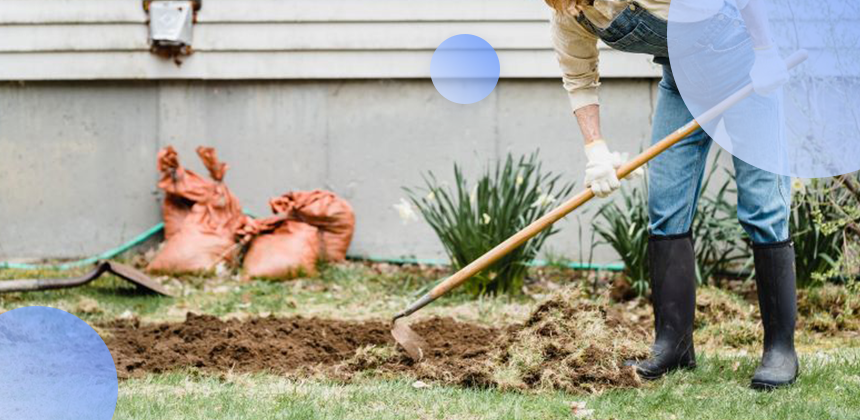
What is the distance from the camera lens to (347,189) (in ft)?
22.1

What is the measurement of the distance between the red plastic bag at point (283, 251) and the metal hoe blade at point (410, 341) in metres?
2.33

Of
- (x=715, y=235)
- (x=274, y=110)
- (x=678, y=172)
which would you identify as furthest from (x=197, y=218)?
(x=678, y=172)

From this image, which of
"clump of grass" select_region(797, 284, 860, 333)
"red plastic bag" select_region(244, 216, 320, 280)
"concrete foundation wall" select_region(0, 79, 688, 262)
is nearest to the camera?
"clump of grass" select_region(797, 284, 860, 333)

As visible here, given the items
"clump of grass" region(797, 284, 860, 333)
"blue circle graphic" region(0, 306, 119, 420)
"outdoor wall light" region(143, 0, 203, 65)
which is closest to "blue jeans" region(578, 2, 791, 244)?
"clump of grass" region(797, 284, 860, 333)

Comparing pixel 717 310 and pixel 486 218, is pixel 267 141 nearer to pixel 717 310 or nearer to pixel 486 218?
pixel 486 218

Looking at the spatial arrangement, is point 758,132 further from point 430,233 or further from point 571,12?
point 430,233

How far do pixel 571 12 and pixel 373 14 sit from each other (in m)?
3.63

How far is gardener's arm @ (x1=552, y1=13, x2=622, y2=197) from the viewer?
10.8 ft

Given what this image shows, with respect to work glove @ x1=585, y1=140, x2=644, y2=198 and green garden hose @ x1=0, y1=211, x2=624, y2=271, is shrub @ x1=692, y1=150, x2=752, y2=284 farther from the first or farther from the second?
work glove @ x1=585, y1=140, x2=644, y2=198

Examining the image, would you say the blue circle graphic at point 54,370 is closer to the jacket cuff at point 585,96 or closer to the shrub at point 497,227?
the jacket cuff at point 585,96

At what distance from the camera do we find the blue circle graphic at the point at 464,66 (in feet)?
21.5

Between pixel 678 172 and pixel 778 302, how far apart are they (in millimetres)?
546

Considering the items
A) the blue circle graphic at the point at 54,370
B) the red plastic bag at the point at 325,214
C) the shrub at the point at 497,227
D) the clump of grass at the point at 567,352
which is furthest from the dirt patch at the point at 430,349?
the red plastic bag at the point at 325,214

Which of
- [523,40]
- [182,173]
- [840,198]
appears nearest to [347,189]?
[182,173]
